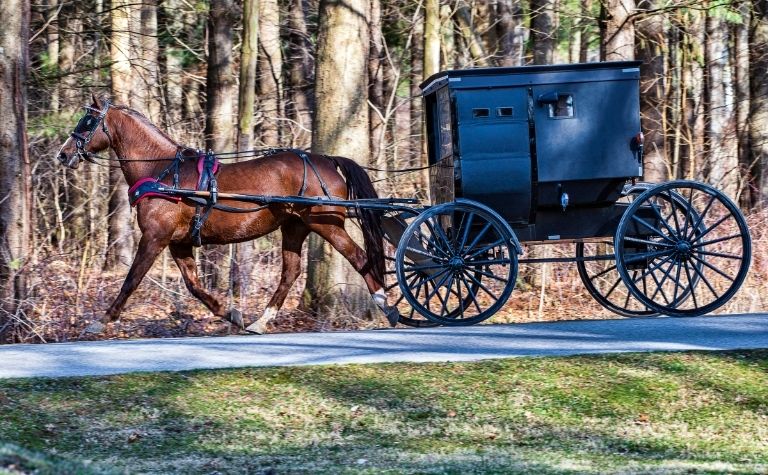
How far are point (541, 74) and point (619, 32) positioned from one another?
5772 mm

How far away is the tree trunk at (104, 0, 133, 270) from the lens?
55.2ft

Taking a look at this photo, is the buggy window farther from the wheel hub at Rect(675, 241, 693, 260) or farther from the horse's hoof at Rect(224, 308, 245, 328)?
the horse's hoof at Rect(224, 308, 245, 328)

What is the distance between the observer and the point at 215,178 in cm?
1133

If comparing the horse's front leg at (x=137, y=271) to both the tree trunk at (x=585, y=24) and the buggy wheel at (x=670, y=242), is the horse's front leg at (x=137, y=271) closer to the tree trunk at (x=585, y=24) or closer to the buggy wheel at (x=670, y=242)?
the buggy wheel at (x=670, y=242)

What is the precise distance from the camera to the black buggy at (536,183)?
1071cm

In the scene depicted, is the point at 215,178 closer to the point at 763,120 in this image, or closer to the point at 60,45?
the point at 60,45

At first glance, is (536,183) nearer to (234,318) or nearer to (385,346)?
(385,346)

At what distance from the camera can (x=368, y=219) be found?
11523 millimetres

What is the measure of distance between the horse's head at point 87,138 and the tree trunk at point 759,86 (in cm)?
1297

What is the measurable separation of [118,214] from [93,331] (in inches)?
302

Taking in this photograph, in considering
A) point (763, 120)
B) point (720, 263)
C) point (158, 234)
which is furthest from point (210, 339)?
point (763, 120)

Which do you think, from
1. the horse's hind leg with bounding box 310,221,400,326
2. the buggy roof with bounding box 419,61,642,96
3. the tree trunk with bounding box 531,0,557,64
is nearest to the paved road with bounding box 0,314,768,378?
the horse's hind leg with bounding box 310,221,400,326

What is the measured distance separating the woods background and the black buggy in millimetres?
2308

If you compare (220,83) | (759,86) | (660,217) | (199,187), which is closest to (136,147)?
(199,187)
